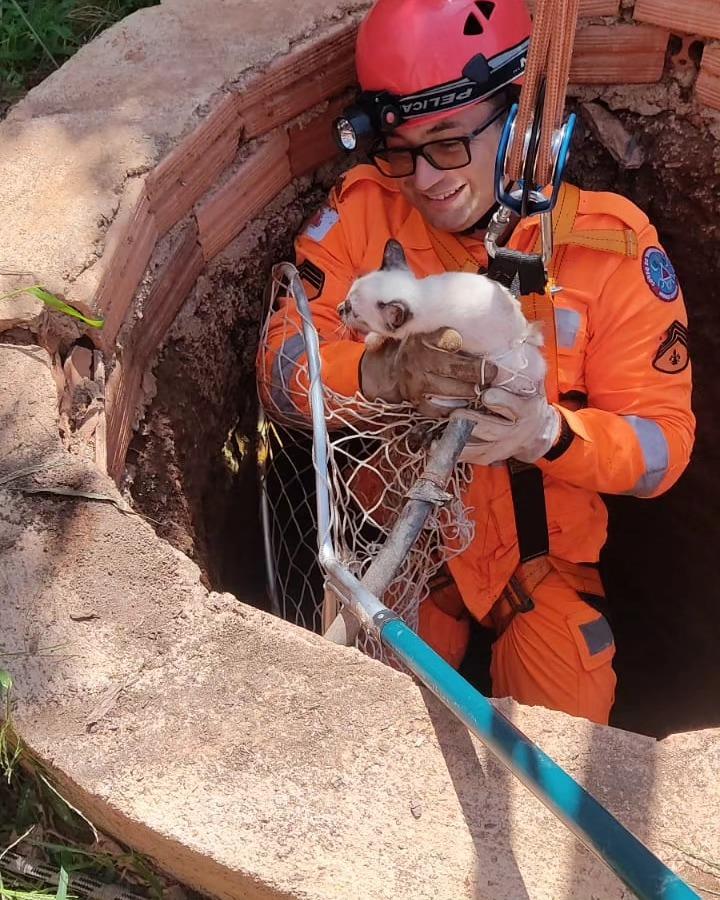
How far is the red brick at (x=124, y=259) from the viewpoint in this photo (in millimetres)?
2088

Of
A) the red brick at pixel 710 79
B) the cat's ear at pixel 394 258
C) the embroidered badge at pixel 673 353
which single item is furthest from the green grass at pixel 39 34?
the embroidered badge at pixel 673 353

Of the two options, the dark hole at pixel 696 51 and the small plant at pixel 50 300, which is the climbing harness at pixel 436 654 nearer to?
the small plant at pixel 50 300

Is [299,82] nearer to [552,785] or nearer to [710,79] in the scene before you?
[710,79]

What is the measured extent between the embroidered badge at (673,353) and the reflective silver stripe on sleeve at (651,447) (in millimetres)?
158

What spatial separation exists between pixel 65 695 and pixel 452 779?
0.64 meters

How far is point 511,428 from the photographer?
81.6 inches

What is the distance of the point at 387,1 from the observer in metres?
2.38

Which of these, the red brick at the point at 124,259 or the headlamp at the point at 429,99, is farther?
the headlamp at the point at 429,99

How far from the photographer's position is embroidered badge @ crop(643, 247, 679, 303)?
238 cm

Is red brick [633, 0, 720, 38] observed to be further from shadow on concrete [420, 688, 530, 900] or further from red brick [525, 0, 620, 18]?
shadow on concrete [420, 688, 530, 900]

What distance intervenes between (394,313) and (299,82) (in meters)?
1.01

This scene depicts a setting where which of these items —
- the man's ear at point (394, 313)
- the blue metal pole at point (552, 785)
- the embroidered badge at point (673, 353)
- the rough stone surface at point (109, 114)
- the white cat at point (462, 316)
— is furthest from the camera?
the embroidered badge at point (673, 353)

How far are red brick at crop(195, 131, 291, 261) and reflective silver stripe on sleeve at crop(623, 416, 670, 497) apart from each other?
1.23 meters

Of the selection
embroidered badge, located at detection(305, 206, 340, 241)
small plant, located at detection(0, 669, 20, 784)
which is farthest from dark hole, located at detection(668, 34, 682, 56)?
small plant, located at detection(0, 669, 20, 784)
